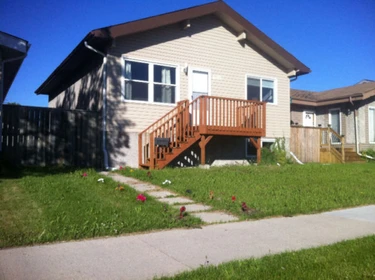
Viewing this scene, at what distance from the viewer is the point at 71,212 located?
591 centimetres

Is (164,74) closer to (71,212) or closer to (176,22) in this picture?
(176,22)

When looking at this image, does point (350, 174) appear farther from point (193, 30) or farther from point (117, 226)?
point (117, 226)

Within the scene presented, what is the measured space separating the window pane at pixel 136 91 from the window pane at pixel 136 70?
0.21 metres

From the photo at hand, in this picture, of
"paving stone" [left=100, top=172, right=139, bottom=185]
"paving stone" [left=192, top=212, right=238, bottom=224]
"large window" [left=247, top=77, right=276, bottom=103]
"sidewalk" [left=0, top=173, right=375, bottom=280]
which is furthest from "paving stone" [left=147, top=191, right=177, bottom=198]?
"large window" [left=247, top=77, right=276, bottom=103]

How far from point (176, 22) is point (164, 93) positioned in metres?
2.60

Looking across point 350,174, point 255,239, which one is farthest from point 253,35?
point 255,239

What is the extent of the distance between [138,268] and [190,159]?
966 cm

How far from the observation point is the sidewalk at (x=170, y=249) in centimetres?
385

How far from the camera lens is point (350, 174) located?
1205 cm

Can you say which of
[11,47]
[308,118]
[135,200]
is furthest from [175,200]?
[308,118]

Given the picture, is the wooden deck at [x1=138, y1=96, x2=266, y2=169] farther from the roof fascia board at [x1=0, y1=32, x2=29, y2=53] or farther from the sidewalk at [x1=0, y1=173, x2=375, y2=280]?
the sidewalk at [x1=0, y1=173, x2=375, y2=280]

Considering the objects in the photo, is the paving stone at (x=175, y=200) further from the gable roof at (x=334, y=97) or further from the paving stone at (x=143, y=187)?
the gable roof at (x=334, y=97)

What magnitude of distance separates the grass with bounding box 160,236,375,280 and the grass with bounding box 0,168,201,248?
1.84m

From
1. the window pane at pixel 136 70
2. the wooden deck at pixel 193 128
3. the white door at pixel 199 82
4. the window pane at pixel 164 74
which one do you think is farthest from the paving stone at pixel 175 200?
the white door at pixel 199 82
